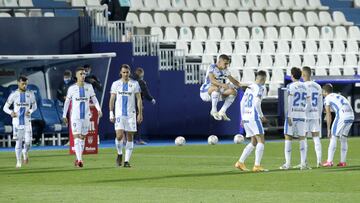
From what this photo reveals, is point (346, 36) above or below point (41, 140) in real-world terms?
above

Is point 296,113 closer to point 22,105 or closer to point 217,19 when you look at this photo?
point 22,105

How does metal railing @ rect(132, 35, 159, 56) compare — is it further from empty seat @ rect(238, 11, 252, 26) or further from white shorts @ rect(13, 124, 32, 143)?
white shorts @ rect(13, 124, 32, 143)

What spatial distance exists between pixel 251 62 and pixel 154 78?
511cm

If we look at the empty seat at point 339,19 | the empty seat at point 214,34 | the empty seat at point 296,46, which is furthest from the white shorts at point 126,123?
the empty seat at point 339,19

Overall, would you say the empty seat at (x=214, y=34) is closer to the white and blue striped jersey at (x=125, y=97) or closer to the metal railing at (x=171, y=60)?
the metal railing at (x=171, y=60)

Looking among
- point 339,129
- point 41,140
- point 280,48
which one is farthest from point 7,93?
point 339,129

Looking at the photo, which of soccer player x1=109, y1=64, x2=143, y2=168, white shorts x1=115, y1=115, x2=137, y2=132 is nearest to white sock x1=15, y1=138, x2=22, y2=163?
soccer player x1=109, y1=64, x2=143, y2=168

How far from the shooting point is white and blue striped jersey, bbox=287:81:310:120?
74.6 ft

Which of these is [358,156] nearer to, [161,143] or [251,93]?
[251,93]

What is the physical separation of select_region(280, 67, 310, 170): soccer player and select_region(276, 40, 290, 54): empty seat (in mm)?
19792

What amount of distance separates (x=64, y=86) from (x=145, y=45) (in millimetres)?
3223

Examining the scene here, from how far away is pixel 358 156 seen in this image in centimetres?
2761

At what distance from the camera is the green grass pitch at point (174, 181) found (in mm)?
→ 16688

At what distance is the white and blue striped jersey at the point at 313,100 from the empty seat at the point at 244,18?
19.6 metres
